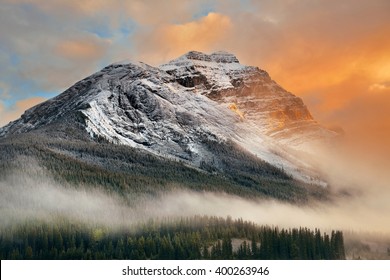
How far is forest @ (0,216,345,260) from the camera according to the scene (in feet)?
557

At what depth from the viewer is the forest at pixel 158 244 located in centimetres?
16988

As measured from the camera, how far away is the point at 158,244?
176m

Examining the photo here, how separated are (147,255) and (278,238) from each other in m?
36.6
